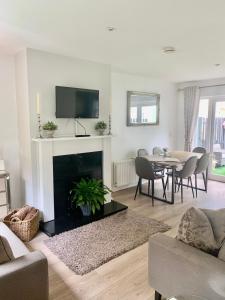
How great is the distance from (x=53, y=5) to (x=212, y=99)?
4749mm

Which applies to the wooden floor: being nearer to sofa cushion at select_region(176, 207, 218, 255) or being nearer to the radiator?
sofa cushion at select_region(176, 207, 218, 255)

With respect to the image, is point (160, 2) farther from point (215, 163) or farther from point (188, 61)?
point (215, 163)

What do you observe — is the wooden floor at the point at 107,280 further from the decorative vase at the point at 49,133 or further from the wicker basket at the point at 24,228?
the decorative vase at the point at 49,133

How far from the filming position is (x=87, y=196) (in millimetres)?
3494

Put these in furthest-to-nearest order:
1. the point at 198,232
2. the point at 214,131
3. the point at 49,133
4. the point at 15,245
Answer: the point at 214,131
the point at 49,133
the point at 15,245
the point at 198,232

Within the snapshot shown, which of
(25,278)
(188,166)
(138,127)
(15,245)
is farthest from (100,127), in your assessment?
(25,278)

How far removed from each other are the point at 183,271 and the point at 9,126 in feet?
10.1

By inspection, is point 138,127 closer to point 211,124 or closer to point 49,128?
point 211,124

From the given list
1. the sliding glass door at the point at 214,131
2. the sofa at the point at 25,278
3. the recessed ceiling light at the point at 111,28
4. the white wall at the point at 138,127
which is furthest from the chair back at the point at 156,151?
the sofa at the point at 25,278

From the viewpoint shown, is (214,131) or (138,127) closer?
(138,127)

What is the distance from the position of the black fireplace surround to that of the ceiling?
157 cm

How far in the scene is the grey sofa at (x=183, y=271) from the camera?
1.38 meters

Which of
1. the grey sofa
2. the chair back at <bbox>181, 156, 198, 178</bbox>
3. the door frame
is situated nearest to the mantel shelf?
the chair back at <bbox>181, 156, 198, 178</bbox>

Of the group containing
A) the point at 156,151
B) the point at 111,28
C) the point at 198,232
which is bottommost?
the point at 198,232
